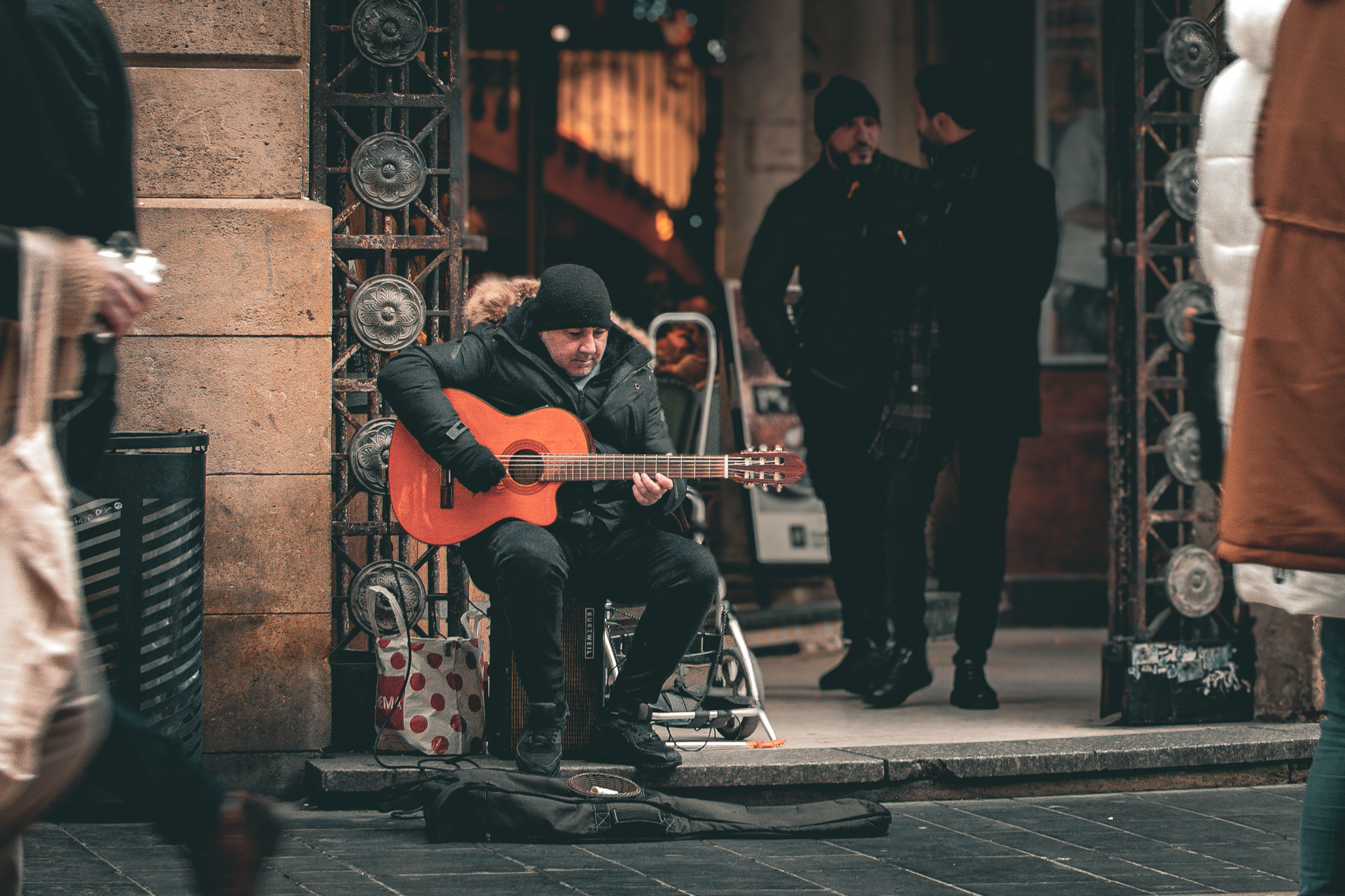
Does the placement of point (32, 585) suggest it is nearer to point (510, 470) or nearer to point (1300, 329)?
point (1300, 329)

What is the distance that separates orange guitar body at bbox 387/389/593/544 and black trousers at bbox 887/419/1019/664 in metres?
1.59

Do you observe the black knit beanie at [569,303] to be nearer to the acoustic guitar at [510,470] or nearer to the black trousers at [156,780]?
the acoustic guitar at [510,470]

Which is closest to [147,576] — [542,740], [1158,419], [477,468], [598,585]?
[477,468]

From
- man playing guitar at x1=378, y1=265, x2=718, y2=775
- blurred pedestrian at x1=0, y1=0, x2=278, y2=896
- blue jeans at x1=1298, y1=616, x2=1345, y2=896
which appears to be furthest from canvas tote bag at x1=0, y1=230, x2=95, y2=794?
man playing guitar at x1=378, y1=265, x2=718, y2=775

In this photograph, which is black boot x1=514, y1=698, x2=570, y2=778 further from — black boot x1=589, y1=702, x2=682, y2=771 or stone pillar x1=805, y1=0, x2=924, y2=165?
stone pillar x1=805, y1=0, x2=924, y2=165

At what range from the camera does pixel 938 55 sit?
376 inches

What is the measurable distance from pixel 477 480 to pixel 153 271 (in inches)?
96.9

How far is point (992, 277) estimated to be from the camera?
240 inches

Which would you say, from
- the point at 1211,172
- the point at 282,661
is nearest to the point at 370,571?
the point at 282,661

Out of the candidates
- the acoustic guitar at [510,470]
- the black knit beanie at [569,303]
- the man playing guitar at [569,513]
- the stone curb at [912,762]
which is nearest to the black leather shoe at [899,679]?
the stone curb at [912,762]

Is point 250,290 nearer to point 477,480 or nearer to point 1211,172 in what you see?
point 477,480

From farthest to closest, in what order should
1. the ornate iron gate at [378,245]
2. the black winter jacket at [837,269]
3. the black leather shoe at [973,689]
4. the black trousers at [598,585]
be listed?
the black winter jacket at [837,269], the black leather shoe at [973,689], the ornate iron gate at [378,245], the black trousers at [598,585]

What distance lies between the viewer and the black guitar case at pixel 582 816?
4488 millimetres

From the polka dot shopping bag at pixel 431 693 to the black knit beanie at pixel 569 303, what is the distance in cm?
112
